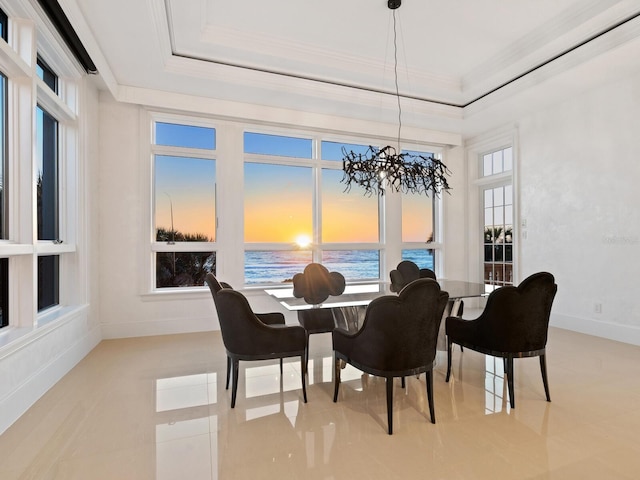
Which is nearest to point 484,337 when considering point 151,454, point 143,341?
point 151,454

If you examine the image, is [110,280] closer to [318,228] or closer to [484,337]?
[318,228]

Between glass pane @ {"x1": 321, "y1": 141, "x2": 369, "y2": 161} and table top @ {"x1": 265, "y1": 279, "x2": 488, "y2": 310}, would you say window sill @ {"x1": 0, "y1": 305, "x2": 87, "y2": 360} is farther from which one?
glass pane @ {"x1": 321, "y1": 141, "x2": 369, "y2": 161}

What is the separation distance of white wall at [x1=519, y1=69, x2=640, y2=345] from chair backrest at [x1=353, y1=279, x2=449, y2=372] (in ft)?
11.3

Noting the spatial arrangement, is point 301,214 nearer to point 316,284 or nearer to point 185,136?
point 185,136

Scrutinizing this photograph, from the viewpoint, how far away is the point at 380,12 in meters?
3.58

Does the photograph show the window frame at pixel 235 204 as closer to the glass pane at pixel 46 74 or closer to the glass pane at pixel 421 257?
the glass pane at pixel 421 257

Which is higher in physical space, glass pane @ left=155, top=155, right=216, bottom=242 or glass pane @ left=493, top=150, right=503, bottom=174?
glass pane @ left=493, top=150, right=503, bottom=174

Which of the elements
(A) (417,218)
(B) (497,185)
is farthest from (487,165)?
(A) (417,218)

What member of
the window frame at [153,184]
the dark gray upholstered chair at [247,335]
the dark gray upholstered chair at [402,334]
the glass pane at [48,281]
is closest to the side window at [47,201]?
the glass pane at [48,281]

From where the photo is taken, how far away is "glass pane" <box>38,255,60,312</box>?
129 inches

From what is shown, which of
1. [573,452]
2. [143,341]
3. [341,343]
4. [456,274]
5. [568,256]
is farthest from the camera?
[456,274]

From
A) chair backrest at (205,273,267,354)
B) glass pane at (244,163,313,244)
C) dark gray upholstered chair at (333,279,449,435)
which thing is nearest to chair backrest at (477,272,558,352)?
dark gray upholstered chair at (333,279,449,435)

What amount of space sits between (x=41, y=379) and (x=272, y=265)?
309cm

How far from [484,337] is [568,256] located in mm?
3093
